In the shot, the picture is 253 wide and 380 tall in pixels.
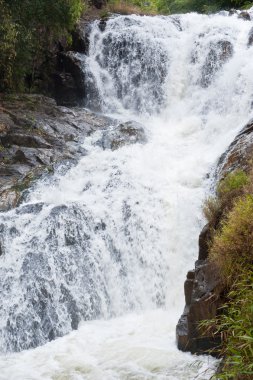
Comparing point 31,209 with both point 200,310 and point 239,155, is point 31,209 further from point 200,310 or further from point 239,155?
point 200,310

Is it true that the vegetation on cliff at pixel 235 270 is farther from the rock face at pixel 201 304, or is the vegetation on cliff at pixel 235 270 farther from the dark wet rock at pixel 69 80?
→ the dark wet rock at pixel 69 80

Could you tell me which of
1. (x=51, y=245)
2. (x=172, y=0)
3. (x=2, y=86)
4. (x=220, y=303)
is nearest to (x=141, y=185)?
(x=51, y=245)

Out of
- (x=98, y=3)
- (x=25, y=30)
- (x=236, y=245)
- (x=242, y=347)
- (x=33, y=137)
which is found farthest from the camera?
(x=98, y=3)

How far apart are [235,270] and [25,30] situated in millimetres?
11629

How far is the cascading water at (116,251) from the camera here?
6.73 m

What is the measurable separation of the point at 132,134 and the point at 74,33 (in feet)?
21.9

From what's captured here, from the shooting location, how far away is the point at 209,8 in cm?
2278

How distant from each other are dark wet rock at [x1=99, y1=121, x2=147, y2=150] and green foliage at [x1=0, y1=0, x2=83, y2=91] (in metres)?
3.62

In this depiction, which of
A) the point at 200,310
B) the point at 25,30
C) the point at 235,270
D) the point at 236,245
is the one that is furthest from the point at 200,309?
the point at 25,30

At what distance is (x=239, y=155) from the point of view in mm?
9180

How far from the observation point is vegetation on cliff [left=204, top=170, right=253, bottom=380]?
404 cm

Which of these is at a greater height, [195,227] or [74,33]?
[74,33]

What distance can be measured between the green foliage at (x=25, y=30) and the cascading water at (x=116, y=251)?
141 inches

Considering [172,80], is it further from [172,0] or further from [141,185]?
[172,0]
